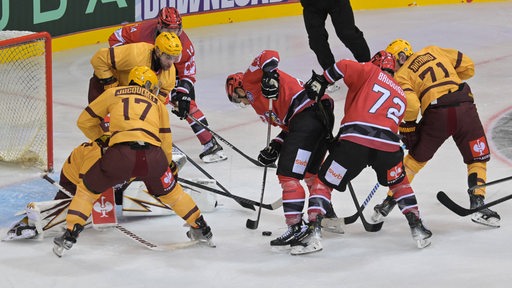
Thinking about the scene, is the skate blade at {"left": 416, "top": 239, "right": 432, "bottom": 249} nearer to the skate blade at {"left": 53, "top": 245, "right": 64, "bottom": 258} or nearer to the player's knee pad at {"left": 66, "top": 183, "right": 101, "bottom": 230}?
the player's knee pad at {"left": 66, "top": 183, "right": 101, "bottom": 230}

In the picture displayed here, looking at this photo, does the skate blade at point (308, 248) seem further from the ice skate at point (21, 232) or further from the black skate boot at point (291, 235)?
the ice skate at point (21, 232)

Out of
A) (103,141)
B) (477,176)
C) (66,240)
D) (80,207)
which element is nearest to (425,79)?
(477,176)

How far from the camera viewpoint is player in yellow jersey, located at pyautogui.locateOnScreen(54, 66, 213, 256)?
5660 mm

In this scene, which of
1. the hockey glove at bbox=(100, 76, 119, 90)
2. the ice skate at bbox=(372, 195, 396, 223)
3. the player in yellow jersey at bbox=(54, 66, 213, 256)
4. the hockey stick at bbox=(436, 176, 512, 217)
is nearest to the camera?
the player in yellow jersey at bbox=(54, 66, 213, 256)

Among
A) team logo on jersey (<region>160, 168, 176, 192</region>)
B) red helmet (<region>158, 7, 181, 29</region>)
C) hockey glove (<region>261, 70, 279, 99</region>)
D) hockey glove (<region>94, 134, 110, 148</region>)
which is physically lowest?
team logo on jersey (<region>160, 168, 176, 192</region>)

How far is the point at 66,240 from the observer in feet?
18.6

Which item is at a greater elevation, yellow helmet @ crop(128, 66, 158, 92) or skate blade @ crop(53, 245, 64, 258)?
yellow helmet @ crop(128, 66, 158, 92)

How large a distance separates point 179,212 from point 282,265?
23.9 inches

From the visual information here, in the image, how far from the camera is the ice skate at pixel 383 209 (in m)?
6.42

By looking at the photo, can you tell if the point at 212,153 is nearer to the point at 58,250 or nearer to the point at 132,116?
the point at 132,116

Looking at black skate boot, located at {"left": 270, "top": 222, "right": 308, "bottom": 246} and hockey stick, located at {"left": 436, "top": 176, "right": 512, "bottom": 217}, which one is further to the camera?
hockey stick, located at {"left": 436, "top": 176, "right": 512, "bottom": 217}

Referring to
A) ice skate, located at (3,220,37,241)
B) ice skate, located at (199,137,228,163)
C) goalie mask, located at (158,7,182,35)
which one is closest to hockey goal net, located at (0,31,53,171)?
goalie mask, located at (158,7,182,35)

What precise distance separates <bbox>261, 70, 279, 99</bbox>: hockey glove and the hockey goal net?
185 centimetres

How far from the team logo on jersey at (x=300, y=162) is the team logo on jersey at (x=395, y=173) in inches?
17.3
